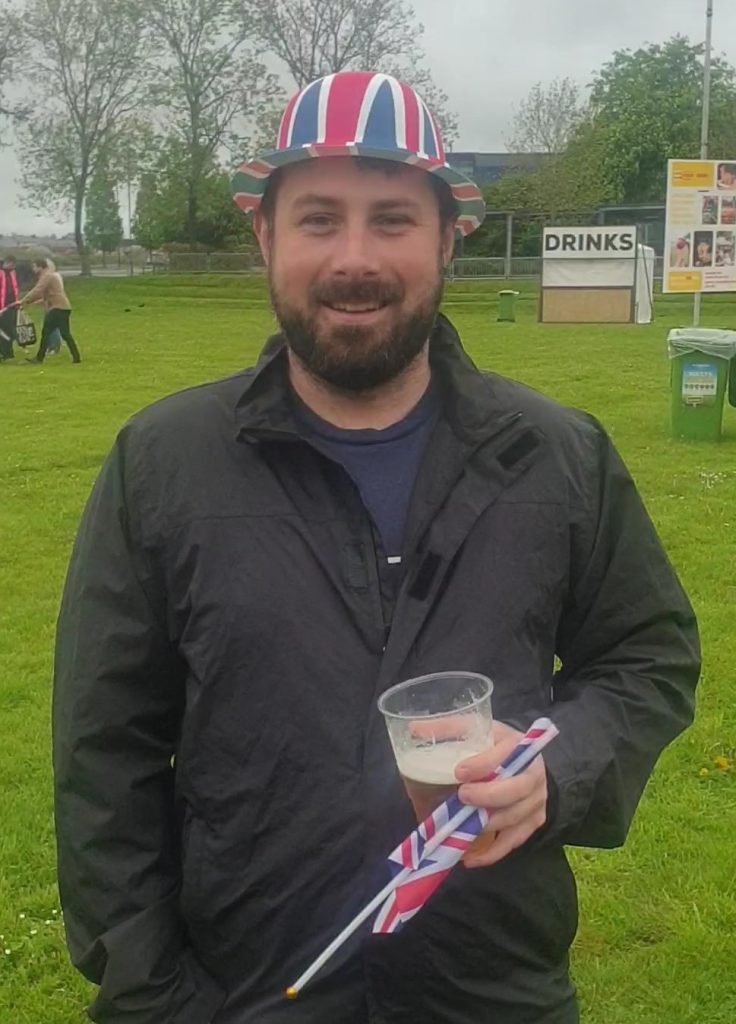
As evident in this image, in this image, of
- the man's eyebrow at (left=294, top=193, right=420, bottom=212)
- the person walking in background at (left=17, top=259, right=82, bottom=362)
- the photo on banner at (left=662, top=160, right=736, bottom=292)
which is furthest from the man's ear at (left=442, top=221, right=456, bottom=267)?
the person walking in background at (left=17, top=259, right=82, bottom=362)

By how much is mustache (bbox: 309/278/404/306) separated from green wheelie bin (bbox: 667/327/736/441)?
991 centimetres

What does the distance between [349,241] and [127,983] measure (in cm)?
123

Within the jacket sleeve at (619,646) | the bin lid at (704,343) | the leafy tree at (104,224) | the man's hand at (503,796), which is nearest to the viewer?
the man's hand at (503,796)

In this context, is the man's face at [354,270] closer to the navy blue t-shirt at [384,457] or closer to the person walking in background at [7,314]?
the navy blue t-shirt at [384,457]

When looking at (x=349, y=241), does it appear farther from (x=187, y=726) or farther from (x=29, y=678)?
(x=29, y=678)

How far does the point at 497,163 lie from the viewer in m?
86.6

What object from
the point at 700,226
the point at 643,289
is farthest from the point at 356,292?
the point at 643,289

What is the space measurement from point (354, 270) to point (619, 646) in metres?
0.78

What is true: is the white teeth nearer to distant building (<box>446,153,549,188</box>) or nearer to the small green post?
the small green post

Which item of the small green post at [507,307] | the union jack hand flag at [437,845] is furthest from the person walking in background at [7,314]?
the union jack hand flag at [437,845]

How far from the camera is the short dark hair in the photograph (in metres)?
2.05

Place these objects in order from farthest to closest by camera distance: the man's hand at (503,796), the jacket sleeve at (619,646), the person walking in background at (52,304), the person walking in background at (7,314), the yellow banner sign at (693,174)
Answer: the person walking in background at (7,314) < the person walking in background at (52,304) < the yellow banner sign at (693,174) < the jacket sleeve at (619,646) < the man's hand at (503,796)

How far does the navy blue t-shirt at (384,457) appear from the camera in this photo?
6.53ft

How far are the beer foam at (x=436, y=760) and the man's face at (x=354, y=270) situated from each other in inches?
26.2
